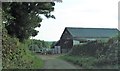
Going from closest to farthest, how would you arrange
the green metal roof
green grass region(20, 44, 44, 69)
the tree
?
green grass region(20, 44, 44, 69) < the tree < the green metal roof

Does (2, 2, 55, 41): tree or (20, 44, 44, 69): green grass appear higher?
(2, 2, 55, 41): tree

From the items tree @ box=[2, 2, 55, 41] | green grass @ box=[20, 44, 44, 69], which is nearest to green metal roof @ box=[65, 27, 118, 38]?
tree @ box=[2, 2, 55, 41]

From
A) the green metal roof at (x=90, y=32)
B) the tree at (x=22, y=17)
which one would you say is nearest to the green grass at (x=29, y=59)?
the tree at (x=22, y=17)

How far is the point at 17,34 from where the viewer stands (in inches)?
715

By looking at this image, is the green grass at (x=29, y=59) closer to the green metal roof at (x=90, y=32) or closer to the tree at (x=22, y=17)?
the tree at (x=22, y=17)

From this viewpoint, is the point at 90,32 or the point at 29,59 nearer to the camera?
the point at 29,59

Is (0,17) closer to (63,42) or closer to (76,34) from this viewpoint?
(76,34)

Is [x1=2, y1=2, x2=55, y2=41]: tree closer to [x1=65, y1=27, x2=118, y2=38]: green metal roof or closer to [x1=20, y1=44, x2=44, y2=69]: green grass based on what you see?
[x1=20, y1=44, x2=44, y2=69]: green grass

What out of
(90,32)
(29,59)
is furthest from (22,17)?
(90,32)

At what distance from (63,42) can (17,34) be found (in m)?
29.6

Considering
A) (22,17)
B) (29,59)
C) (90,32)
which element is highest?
(90,32)

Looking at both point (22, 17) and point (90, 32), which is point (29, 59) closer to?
point (22, 17)

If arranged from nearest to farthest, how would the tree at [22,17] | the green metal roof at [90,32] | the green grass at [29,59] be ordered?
the green grass at [29,59] → the tree at [22,17] → the green metal roof at [90,32]

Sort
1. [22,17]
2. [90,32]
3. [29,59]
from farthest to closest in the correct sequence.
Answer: [90,32], [29,59], [22,17]
